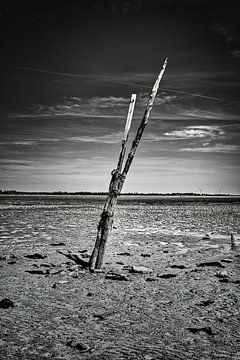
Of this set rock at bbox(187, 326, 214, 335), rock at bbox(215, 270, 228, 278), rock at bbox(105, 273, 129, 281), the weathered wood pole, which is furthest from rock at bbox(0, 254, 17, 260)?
rock at bbox(187, 326, 214, 335)

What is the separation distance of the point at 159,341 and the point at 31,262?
548 centimetres

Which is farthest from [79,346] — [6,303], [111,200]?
[111,200]

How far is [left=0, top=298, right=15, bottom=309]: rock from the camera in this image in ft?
17.6

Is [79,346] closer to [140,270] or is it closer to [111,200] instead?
[140,270]

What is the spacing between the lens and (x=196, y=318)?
16.3 ft

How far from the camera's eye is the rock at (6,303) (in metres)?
5.36

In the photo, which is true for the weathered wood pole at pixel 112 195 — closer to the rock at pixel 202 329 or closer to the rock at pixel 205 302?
the rock at pixel 205 302

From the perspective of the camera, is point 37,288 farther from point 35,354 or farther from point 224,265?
point 224,265

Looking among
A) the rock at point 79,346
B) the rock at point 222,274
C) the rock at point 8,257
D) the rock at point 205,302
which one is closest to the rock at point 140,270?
the rock at point 222,274

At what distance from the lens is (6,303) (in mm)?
5422

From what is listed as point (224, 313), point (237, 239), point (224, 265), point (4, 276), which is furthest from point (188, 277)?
point (237, 239)

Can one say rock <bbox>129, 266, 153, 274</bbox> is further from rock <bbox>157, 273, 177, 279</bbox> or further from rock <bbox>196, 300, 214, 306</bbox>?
rock <bbox>196, 300, 214, 306</bbox>

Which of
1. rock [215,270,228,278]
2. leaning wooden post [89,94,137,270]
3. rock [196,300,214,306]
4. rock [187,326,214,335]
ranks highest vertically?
leaning wooden post [89,94,137,270]

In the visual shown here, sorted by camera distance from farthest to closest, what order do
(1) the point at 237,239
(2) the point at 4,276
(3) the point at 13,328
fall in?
(1) the point at 237,239, (2) the point at 4,276, (3) the point at 13,328
